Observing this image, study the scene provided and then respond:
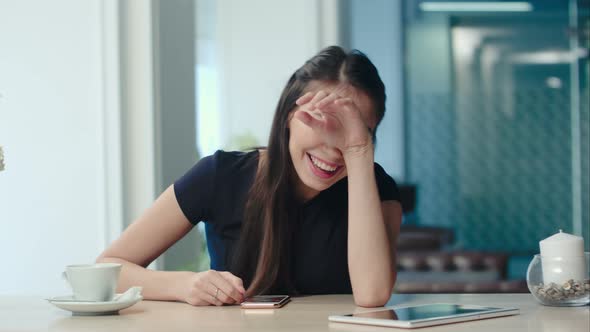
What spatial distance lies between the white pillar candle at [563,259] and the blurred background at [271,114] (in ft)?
4.30

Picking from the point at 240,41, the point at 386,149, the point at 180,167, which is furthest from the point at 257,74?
the point at 386,149

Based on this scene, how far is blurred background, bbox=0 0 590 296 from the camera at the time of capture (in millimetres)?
2428

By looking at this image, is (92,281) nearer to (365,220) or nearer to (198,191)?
(198,191)

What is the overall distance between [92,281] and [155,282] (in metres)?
0.23

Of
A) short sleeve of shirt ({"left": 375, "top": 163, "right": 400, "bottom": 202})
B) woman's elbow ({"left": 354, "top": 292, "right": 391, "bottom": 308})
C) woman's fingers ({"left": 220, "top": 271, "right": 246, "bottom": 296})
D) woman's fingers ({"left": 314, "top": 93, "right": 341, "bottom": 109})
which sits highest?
woman's fingers ({"left": 314, "top": 93, "right": 341, "bottom": 109})

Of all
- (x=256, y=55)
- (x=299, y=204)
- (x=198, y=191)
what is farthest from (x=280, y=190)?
(x=256, y=55)

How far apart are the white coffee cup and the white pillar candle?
30.3 inches

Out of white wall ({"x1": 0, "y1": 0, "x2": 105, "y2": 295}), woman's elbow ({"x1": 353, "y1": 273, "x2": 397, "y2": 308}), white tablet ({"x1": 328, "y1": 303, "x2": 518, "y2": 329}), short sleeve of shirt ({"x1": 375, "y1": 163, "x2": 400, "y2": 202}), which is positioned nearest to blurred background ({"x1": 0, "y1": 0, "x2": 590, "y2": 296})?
white wall ({"x1": 0, "y1": 0, "x2": 105, "y2": 295})

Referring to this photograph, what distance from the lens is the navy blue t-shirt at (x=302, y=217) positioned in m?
1.91

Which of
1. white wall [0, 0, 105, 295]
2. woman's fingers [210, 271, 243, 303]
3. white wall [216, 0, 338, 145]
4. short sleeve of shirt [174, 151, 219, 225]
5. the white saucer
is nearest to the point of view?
the white saucer

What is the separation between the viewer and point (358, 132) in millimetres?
1727

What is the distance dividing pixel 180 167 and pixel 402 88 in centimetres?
516

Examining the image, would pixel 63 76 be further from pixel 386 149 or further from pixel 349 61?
pixel 386 149

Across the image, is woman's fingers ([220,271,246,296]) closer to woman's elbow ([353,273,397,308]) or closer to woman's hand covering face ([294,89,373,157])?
woman's elbow ([353,273,397,308])
